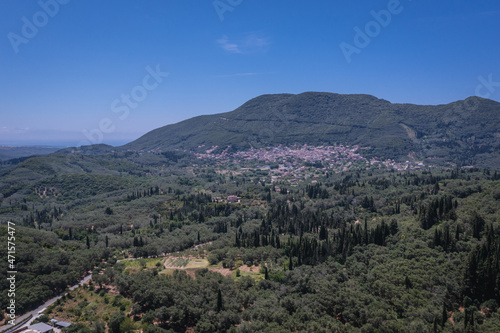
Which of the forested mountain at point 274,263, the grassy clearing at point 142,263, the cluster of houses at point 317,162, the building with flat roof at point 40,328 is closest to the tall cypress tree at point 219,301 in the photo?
the forested mountain at point 274,263

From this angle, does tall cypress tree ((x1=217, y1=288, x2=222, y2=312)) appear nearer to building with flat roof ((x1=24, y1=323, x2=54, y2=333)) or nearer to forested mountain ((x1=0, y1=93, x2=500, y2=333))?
forested mountain ((x1=0, y1=93, x2=500, y2=333))

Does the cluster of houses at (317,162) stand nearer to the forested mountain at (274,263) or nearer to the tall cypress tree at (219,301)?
the forested mountain at (274,263)

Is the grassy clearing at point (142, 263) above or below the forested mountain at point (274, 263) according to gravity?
below

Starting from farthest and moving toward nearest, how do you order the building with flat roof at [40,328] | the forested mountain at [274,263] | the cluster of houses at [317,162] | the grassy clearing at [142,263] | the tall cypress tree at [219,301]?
the cluster of houses at [317,162]
the grassy clearing at [142,263]
the tall cypress tree at [219,301]
the building with flat roof at [40,328]
the forested mountain at [274,263]

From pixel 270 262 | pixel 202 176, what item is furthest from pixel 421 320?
pixel 202 176

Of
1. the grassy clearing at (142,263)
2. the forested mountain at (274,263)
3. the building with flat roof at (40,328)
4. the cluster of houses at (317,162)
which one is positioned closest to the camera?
the forested mountain at (274,263)

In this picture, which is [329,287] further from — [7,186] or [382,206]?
[7,186]

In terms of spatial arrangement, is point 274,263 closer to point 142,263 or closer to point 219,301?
point 219,301

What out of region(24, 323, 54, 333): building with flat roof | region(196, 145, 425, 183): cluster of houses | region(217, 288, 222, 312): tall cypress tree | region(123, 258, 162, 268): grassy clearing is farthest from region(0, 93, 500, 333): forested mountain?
region(196, 145, 425, 183): cluster of houses

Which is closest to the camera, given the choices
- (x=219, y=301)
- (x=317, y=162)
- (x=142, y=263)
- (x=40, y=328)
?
(x=40, y=328)

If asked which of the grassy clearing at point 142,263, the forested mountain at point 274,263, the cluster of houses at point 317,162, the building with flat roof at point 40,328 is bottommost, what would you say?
the grassy clearing at point 142,263

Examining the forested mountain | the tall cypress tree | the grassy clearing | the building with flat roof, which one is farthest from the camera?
the grassy clearing

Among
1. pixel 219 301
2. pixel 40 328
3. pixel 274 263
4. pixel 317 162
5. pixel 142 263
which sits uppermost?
pixel 317 162

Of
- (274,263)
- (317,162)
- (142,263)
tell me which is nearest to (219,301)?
(274,263)
